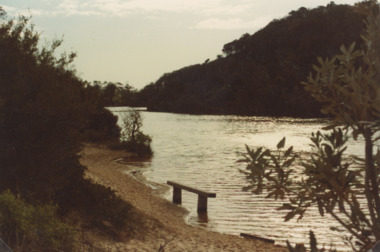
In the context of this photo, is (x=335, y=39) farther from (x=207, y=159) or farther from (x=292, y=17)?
(x=207, y=159)

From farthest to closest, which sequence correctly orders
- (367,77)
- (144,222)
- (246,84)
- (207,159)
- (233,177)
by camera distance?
(246,84) < (207,159) < (233,177) < (144,222) < (367,77)

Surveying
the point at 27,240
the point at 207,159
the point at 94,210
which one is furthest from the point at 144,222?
the point at 207,159

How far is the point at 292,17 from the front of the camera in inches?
4486

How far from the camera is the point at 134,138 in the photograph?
29016 mm

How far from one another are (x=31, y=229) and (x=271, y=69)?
109150mm

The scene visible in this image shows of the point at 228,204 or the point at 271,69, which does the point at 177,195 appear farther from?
the point at 271,69

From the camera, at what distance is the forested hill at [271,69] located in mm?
91000

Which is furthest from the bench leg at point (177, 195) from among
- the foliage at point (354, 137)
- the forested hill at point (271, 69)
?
the forested hill at point (271, 69)

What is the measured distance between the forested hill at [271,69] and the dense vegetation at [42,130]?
71.8 meters

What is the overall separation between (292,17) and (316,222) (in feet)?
356

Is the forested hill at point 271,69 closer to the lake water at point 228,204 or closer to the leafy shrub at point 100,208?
the lake water at point 228,204

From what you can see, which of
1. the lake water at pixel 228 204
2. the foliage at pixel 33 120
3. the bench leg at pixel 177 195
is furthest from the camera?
the bench leg at pixel 177 195

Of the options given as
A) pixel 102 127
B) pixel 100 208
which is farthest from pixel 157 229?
pixel 102 127

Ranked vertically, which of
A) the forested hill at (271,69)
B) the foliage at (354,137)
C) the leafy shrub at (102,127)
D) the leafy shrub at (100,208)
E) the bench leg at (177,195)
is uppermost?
the forested hill at (271,69)
